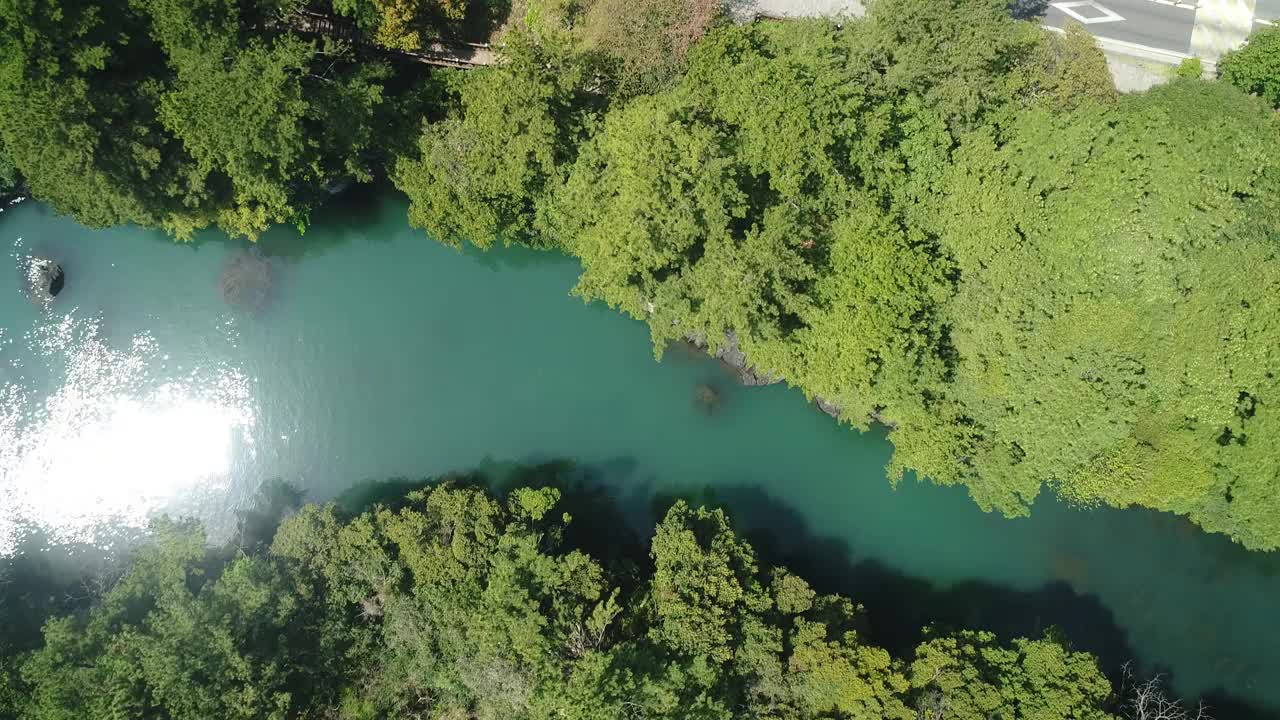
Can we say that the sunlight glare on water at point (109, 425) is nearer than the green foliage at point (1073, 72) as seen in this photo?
No

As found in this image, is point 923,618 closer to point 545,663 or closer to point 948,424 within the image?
point 948,424

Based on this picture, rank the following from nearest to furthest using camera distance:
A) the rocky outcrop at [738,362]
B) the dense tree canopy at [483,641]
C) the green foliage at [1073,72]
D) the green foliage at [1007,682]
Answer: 1. the dense tree canopy at [483,641]
2. the green foliage at [1007,682]
3. the green foliage at [1073,72]
4. the rocky outcrop at [738,362]

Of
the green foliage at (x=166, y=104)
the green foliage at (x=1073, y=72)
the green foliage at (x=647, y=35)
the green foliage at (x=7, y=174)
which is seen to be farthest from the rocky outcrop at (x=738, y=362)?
the green foliage at (x=7, y=174)

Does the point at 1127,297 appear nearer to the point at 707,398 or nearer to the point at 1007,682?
the point at 1007,682

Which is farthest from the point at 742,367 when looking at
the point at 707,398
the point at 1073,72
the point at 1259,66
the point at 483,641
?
the point at 1259,66

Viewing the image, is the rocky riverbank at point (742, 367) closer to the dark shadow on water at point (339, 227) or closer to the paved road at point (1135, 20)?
the dark shadow on water at point (339, 227)
